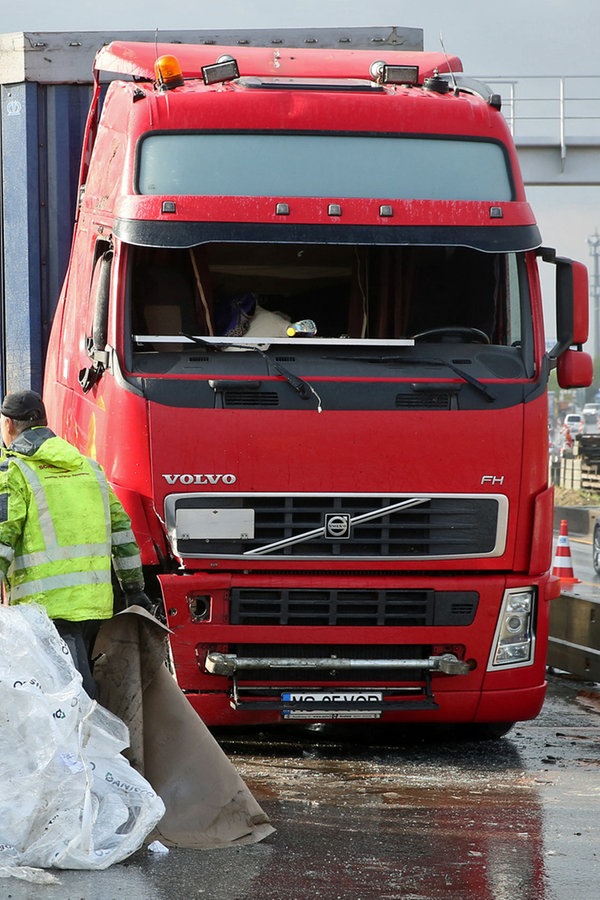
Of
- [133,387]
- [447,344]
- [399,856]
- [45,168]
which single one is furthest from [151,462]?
[45,168]

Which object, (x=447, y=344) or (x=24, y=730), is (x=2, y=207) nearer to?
(x=447, y=344)

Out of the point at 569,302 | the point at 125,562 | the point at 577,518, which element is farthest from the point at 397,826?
the point at 577,518

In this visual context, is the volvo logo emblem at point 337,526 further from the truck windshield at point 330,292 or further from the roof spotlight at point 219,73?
the roof spotlight at point 219,73

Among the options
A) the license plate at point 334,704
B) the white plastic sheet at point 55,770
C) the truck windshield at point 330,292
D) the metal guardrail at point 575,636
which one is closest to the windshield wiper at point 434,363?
the truck windshield at point 330,292

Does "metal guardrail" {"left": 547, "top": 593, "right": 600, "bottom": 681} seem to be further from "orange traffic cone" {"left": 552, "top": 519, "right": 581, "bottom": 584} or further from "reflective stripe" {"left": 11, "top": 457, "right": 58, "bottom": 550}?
"orange traffic cone" {"left": 552, "top": 519, "right": 581, "bottom": 584}

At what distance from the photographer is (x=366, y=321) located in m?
7.90

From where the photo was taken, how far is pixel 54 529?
19.2ft

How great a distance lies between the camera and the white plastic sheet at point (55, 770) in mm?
5215

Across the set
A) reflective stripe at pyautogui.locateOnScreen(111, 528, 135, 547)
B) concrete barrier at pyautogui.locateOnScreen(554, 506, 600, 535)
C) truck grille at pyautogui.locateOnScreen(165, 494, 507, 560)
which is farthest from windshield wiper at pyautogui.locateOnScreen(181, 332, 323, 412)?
concrete barrier at pyautogui.locateOnScreen(554, 506, 600, 535)

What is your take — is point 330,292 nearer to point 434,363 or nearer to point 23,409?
point 434,363

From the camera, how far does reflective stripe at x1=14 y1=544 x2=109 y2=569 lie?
583 centimetres

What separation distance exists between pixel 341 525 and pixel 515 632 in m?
1.10

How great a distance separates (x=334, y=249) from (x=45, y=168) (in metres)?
2.71

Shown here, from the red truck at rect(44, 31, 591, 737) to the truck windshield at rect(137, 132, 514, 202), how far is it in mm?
11
